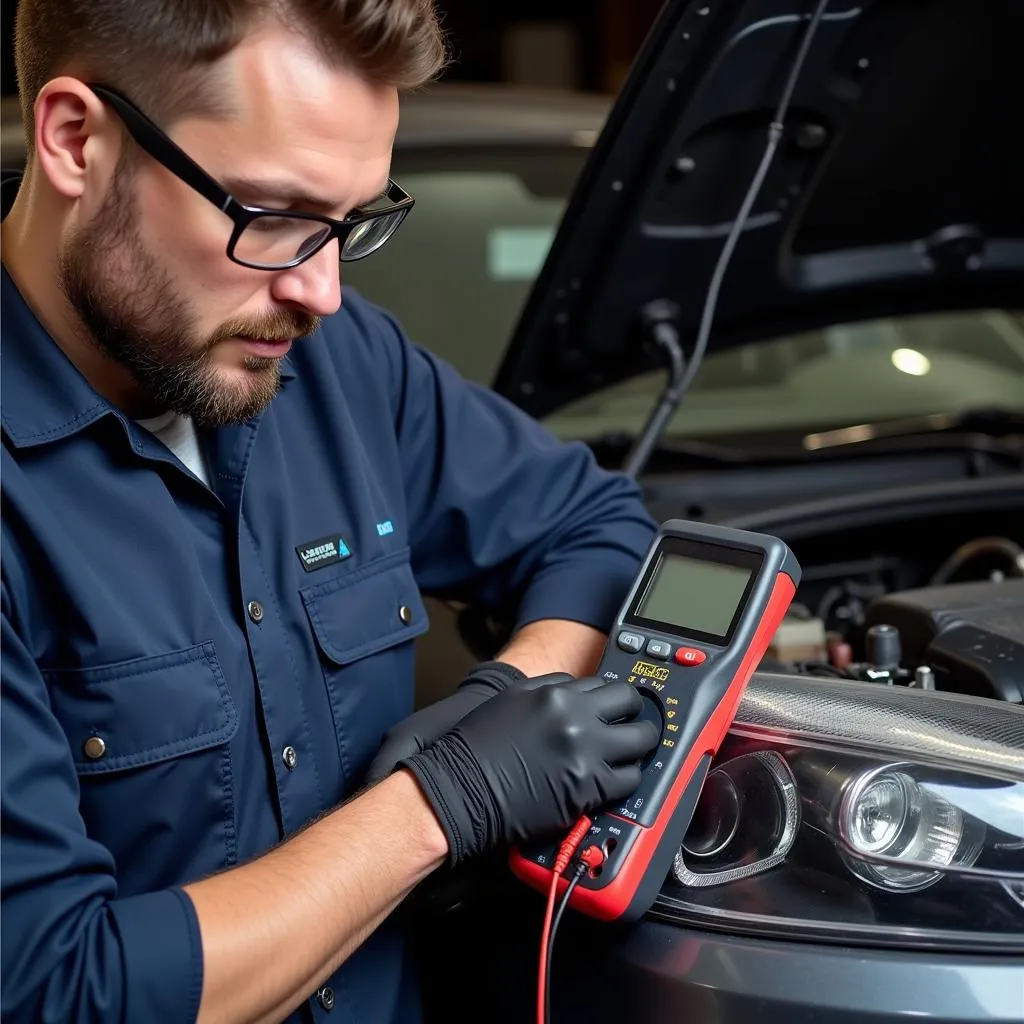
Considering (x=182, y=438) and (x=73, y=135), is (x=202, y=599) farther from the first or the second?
(x=73, y=135)

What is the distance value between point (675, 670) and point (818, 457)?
0.89 metres

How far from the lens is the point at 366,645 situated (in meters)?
1.33

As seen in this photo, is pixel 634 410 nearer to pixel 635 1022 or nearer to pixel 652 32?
pixel 652 32

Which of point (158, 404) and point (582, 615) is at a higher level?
point (158, 404)

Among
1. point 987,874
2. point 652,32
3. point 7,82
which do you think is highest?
point 652,32

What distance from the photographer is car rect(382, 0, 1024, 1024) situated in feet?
3.40

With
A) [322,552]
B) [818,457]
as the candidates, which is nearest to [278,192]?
[322,552]

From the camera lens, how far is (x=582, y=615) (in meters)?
1.41

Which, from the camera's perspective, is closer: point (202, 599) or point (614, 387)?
point (202, 599)

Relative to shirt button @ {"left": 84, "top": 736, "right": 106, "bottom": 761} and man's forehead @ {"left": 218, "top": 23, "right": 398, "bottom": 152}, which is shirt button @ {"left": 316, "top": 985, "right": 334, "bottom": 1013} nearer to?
shirt button @ {"left": 84, "top": 736, "right": 106, "bottom": 761}

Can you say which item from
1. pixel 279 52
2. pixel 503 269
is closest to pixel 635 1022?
pixel 279 52

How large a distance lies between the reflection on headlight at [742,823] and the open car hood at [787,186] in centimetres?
79

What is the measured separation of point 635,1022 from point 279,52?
2.66 ft

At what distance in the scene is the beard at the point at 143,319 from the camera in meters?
1.14
